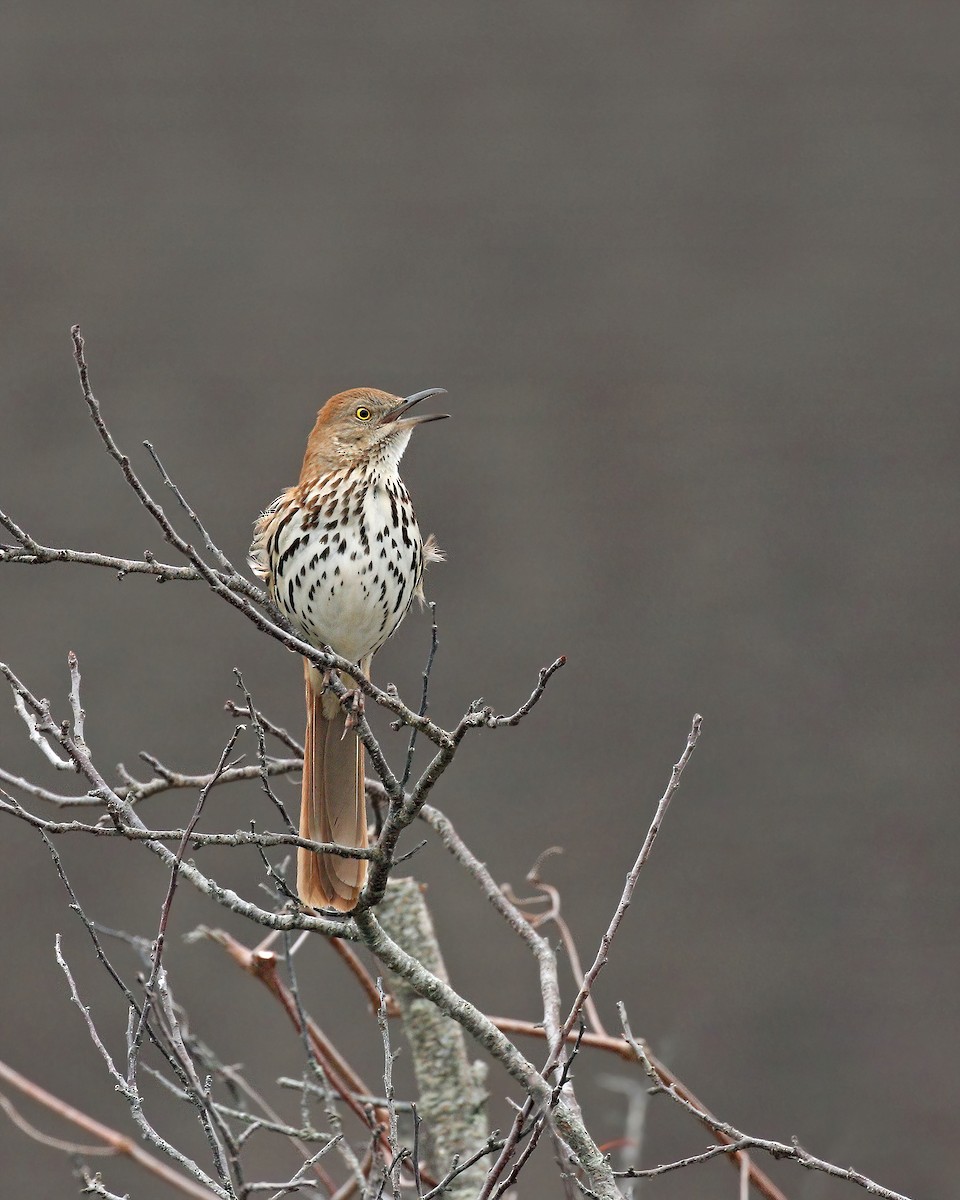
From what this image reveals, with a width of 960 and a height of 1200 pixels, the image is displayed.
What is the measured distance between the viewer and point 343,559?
1.97 metres

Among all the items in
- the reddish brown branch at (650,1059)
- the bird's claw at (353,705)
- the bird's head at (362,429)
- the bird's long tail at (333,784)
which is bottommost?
the reddish brown branch at (650,1059)

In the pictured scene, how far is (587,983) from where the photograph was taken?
1.10 m

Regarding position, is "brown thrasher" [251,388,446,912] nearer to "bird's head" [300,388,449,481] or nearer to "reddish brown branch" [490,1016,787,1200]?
"bird's head" [300,388,449,481]

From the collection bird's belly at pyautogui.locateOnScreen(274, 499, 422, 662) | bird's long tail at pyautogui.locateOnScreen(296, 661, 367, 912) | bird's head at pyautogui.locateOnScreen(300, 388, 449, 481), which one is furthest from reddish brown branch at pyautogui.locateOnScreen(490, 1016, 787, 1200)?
bird's head at pyautogui.locateOnScreen(300, 388, 449, 481)

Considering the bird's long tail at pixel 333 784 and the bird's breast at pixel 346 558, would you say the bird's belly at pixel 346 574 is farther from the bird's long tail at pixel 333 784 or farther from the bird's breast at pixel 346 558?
the bird's long tail at pixel 333 784

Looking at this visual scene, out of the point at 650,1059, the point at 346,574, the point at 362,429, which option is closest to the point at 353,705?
the point at 650,1059

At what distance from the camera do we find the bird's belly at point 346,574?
1.97 metres

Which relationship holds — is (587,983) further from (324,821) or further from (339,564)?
(339,564)

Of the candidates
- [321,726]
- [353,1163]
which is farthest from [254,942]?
[353,1163]

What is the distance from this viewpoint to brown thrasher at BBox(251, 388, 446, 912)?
189 centimetres

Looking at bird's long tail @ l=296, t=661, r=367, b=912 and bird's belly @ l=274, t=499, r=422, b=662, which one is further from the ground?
bird's belly @ l=274, t=499, r=422, b=662

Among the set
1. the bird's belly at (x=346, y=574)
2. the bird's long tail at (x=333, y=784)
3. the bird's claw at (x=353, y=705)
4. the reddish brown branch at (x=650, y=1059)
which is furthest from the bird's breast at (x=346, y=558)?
the reddish brown branch at (x=650, y=1059)

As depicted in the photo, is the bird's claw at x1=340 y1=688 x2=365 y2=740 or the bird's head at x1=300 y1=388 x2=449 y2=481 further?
the bird's head at x1=300 y1=388 x2=449 y2=481

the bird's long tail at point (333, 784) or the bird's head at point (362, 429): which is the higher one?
the bird's head at point (362, 429)
